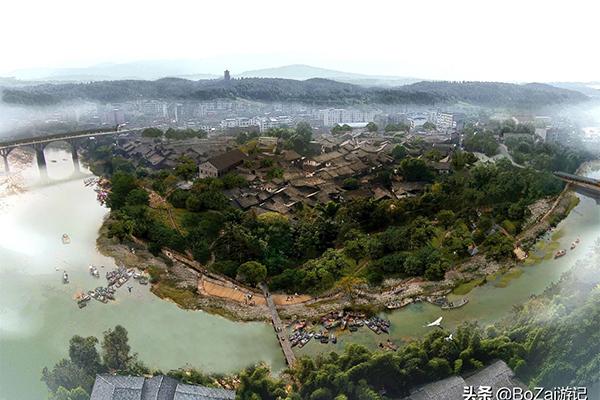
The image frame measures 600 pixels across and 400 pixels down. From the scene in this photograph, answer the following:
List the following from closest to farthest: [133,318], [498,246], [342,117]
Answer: [133,318]
[498,246]
[342,117]

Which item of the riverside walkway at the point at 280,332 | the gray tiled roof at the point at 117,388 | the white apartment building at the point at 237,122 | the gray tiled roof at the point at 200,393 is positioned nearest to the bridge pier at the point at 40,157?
the white apartment building at the point at 237,122

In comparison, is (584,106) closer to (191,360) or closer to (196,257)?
(196,257)

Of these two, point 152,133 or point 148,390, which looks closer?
point 148,390

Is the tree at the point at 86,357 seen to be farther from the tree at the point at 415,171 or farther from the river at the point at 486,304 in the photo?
the tree at the point at 415,171

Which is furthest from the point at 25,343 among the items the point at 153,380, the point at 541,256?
the point at 541,256

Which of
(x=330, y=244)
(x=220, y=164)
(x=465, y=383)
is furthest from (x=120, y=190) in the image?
(x=465, y=383)

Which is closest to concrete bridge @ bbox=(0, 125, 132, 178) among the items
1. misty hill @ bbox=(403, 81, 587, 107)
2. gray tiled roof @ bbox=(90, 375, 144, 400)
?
gray tiled roof @ bbox=(90, 375, 144, 400)

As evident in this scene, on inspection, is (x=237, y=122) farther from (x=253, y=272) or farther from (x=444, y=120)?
(x=253, y=272)
